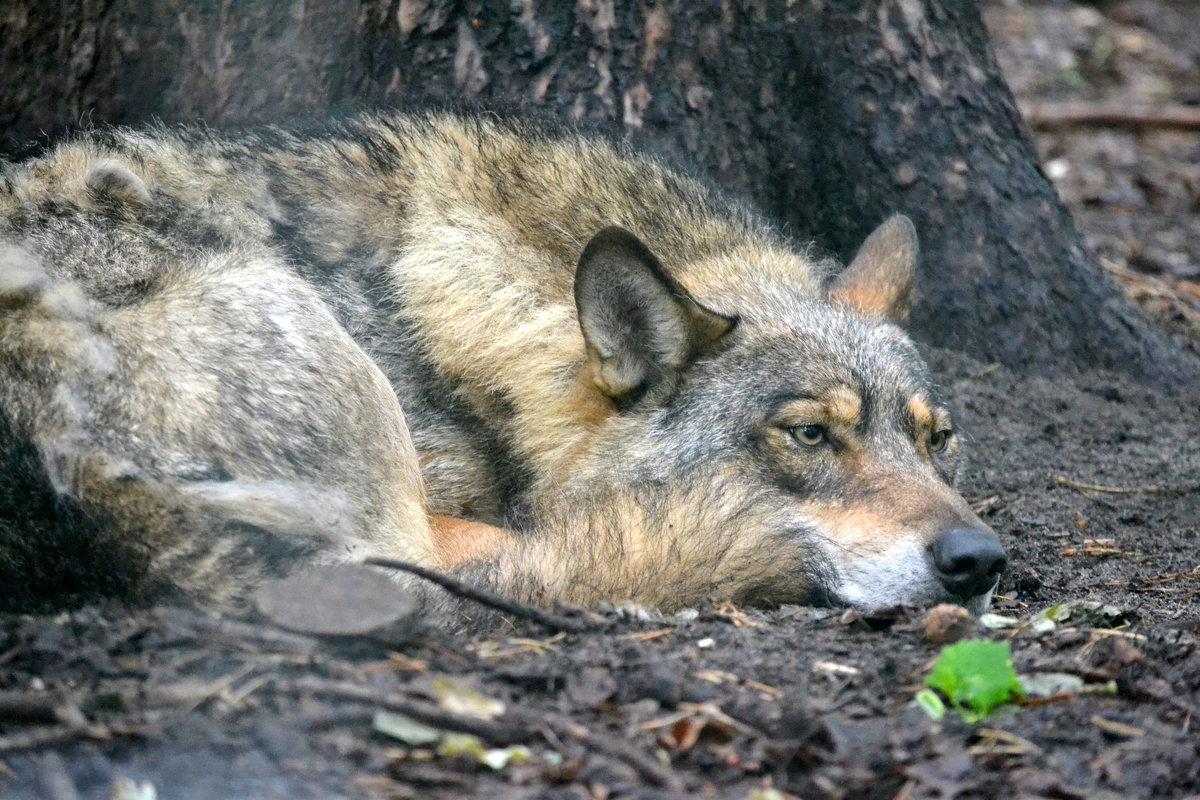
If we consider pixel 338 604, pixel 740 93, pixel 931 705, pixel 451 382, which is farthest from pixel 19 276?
pixel 740 93

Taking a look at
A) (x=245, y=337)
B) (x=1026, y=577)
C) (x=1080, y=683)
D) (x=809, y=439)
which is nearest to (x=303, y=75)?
(x=245, y=337)

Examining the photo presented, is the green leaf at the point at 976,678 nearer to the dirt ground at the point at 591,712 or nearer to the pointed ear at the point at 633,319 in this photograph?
the dirt ground at the point at 591,712

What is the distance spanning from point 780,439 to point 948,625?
4.13 ft

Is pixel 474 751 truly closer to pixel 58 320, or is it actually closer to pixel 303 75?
pixel 58 320

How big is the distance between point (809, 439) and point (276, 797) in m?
2.80

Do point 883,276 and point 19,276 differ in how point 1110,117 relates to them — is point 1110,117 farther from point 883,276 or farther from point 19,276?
point 19,276

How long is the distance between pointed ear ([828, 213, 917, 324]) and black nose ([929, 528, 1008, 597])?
1.55m

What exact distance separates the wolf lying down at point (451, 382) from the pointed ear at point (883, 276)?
0.07 feet

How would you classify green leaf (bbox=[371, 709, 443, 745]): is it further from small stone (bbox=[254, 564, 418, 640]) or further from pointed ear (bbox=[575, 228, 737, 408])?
pointed ear (bbox=[575, 228, 737, 408])

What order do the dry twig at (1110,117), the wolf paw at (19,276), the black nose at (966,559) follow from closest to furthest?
the wolf paw at (19,276) → the black nose at (966,559) → the dry twig at (1110,117)

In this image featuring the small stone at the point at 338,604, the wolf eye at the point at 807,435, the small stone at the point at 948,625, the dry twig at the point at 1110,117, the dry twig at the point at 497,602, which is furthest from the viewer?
the dry twig at the point at 1110,117

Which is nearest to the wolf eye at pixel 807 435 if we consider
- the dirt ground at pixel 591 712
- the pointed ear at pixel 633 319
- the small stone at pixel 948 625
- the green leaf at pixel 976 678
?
the pointed ear at pixel 633 319

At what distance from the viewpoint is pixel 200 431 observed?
3881mm

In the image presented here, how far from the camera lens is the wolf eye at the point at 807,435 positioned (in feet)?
15.5
